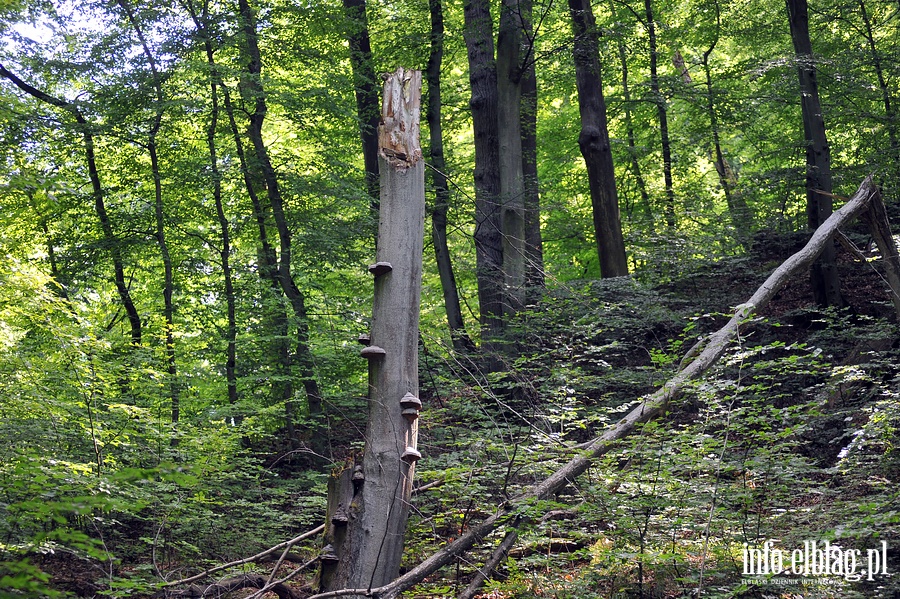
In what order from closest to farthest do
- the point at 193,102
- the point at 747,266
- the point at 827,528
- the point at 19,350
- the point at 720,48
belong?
the point at 827,528, the point at 19,350, the point at 193,102, the point at 747,266, the point at 720,48

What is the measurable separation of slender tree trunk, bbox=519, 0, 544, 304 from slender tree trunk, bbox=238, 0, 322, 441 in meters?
3.39

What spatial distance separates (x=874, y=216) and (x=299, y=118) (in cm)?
809

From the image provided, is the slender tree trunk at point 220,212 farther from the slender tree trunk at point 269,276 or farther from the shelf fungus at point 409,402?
the shelf fungus at point 409,402

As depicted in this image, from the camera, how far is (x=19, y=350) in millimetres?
7254

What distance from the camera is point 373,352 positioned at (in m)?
4.44

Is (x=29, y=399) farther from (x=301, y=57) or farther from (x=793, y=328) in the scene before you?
(x=793, y=328)

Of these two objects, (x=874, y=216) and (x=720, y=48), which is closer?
(x=874, y=216)

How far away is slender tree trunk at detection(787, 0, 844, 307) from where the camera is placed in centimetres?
1009

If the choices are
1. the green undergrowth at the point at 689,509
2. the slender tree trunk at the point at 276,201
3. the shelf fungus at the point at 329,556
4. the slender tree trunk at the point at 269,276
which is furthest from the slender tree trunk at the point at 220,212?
the shelf fungus at the point at 329,556

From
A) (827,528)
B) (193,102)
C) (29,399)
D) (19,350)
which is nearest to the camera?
(827,528)

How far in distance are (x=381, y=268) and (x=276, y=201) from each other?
23.9ft

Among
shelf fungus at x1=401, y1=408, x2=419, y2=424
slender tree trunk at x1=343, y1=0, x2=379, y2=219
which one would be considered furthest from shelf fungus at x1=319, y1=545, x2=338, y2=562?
slender tree trunk at x1=343, y1=0, x2=379, y2=219

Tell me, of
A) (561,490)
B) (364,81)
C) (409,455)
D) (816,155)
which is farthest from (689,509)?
(364,81)

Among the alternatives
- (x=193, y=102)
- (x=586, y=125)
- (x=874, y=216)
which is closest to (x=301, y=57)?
(x=193, y=102)
